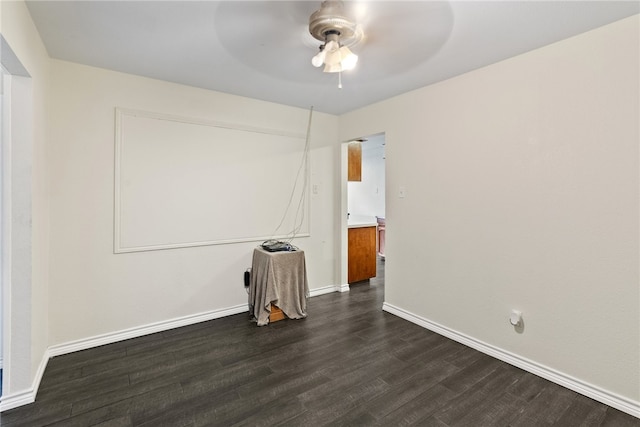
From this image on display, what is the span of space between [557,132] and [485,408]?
1943mm

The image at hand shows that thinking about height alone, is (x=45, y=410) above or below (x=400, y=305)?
below

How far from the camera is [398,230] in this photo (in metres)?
3.37

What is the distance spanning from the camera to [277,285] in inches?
125

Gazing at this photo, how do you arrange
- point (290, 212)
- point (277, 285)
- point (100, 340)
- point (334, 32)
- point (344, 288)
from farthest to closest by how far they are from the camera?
point (344, 288) → point (290, 212) → point (277, 285) → point (100, 340) → point (334, 32)

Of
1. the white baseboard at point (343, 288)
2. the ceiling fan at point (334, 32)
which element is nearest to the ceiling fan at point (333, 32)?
the ceiling fan at point (334, 32)

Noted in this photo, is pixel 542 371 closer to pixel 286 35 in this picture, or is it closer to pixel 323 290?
pixel 323 290

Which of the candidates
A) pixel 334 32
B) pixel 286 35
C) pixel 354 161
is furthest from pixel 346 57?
pixel 354 161

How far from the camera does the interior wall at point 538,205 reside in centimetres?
191

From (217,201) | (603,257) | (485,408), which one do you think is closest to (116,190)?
(217,201)

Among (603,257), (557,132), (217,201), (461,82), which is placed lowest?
(603,257)

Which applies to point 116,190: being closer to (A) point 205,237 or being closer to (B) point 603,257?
(A) point 205,237

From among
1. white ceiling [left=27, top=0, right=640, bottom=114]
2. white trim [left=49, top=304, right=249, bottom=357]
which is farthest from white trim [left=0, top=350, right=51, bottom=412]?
white ceiling [left=27, top=0, right=640, bottom=114]

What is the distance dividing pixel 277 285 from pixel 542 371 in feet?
7.70

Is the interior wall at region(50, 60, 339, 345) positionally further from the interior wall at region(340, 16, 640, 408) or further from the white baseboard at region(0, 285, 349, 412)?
the interior wall at region(340, 16, 640, 408)
